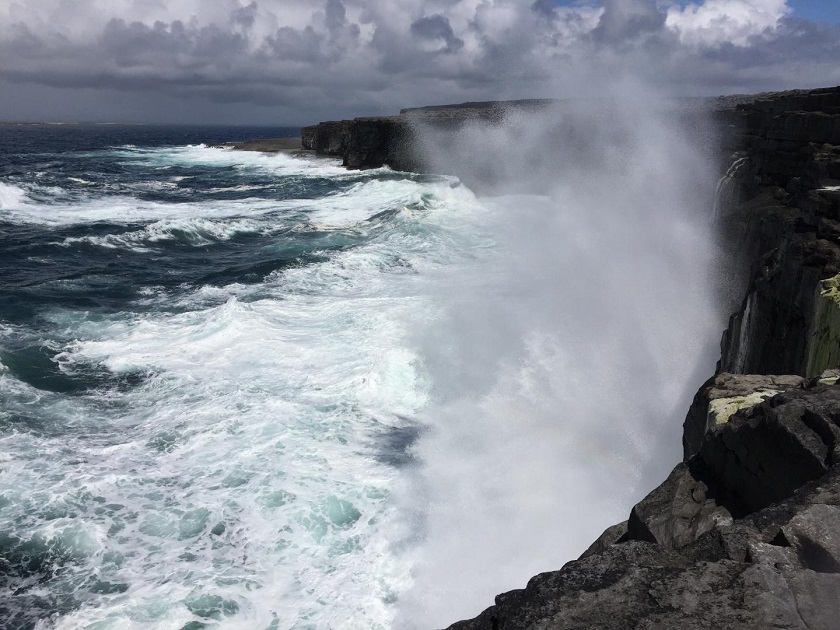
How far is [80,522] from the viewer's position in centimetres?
955

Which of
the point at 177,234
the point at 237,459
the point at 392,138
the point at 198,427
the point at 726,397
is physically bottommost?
the point at 237,459

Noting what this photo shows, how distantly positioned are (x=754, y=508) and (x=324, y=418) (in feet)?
28.4

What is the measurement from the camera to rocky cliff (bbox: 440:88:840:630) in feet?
11.9

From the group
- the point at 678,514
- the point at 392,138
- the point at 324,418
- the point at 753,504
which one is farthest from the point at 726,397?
the point at 392,138

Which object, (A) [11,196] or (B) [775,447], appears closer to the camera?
(B) [775,447]

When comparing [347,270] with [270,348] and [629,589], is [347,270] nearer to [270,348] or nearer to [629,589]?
[270,348]

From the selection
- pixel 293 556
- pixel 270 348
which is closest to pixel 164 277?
pixel 270 348

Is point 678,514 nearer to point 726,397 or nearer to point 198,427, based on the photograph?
point 726,397

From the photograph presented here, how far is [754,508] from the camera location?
17.7 feet

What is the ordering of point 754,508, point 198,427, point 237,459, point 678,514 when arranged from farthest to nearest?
point 198,427, point 237,459, point 678,514, point 754,508

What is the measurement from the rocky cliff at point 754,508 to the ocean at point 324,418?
134 inches

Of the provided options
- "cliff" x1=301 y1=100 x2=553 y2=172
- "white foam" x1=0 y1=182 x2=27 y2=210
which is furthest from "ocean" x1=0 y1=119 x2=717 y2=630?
"cliff" x1=301 y1=100 x2=553 y2=172

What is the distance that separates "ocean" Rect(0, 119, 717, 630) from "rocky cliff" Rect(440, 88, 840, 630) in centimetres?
341

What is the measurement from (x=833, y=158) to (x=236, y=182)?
44.0m
